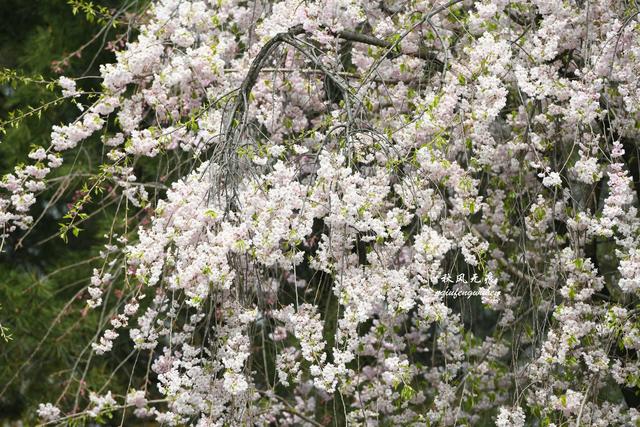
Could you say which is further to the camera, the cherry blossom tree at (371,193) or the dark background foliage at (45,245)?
the dark background foliage at (45,245)

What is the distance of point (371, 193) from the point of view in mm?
2451

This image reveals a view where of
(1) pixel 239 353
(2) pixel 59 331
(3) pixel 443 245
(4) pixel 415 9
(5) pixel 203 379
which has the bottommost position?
(2) pixel 59 331

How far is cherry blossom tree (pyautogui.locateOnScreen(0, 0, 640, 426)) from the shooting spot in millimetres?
2449

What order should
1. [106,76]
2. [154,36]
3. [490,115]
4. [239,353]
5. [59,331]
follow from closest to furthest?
[239,353] → [490,115] → [106,76] → [154,36] → [59,331]

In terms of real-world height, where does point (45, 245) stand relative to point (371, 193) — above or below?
below

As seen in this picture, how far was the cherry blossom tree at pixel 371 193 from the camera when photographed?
2449 millimetres

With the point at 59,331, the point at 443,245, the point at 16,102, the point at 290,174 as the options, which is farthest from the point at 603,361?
the point at 16,102

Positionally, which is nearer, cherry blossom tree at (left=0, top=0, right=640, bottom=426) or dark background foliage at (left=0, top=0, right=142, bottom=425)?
cherry blossom tree at (left=0, top=0, right=640, bottom=426)

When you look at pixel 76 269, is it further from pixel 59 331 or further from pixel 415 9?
pixel 415 9

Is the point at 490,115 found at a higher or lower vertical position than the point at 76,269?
higher

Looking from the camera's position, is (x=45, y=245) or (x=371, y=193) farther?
(x=45, y=245)

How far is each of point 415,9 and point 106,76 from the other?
109 cm

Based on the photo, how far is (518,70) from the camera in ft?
8.78

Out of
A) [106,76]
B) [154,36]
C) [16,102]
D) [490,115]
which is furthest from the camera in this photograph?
[16,102]
